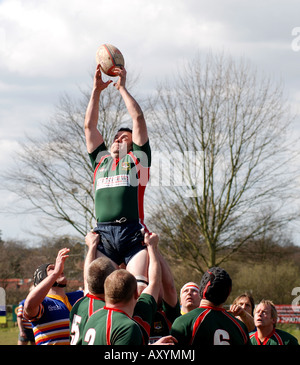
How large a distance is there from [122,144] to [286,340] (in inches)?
107

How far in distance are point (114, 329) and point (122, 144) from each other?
2744 millimetres

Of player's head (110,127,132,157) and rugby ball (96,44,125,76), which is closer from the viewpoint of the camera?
player's head (110,127,132,157)

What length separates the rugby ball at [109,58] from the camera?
21.2 ft

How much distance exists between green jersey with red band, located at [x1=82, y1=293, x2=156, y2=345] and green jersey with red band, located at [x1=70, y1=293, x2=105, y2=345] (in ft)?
1.03

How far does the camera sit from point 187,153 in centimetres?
2512

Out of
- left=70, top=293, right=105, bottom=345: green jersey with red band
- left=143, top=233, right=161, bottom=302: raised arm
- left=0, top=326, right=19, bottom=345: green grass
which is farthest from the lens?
left=0, top=326, right=19, bottom=345: green grass

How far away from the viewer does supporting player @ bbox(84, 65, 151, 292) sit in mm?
6000

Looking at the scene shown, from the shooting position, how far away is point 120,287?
161 inches

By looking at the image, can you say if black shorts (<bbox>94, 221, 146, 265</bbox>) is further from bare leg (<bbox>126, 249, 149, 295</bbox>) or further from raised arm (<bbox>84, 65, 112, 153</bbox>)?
raised arm (<bbox>84, 65, 112, 153</bbox>)

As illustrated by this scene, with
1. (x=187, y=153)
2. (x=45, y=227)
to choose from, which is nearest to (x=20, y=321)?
(x=45, y=227)

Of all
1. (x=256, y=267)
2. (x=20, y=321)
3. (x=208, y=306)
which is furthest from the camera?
(x=256, y=267)

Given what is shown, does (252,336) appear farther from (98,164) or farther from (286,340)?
(98,164)

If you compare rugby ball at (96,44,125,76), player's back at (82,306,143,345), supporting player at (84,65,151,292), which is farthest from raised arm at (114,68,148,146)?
player's back at (82,306,143,345)

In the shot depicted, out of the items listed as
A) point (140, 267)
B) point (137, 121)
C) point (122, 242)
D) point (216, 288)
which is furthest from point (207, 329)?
point (137, 121)
